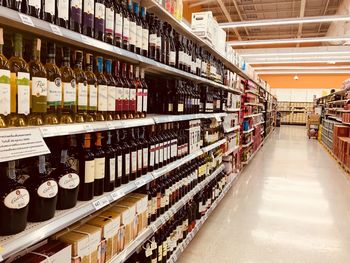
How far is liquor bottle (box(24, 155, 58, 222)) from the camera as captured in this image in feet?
4.12

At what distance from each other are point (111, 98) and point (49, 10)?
585mm

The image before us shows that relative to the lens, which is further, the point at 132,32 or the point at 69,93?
the point at 132,32

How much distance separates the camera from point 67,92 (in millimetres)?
1399

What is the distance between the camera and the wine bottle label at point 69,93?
1.39m

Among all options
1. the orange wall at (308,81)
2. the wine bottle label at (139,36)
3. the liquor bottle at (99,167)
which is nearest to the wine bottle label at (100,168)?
the liquor bottle at (99,167)

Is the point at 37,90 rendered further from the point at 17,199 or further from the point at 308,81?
the point at 308,81

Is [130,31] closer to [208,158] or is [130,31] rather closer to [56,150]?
[56,150]

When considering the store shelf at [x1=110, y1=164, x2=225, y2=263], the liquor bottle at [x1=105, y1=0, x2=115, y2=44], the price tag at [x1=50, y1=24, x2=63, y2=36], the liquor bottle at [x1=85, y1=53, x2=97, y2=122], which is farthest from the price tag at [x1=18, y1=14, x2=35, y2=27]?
the store shelf at [x1=110, y1=164, x2=225, y2=263]

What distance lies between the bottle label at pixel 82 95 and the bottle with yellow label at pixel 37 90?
0.21 metres

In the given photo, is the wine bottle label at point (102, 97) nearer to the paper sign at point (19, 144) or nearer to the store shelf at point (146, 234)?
the paper sign at point (19, 144)

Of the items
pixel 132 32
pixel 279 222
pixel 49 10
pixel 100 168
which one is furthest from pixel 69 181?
pixel 279 222

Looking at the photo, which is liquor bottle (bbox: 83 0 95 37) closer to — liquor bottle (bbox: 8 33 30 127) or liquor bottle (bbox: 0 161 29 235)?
liquor bottle (bbox: 8 33 30 127)

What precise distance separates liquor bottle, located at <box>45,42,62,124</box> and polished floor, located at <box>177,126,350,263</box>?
81.0 inches

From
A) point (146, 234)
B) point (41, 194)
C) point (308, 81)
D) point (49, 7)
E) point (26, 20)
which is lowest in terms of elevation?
point (146, 234)
